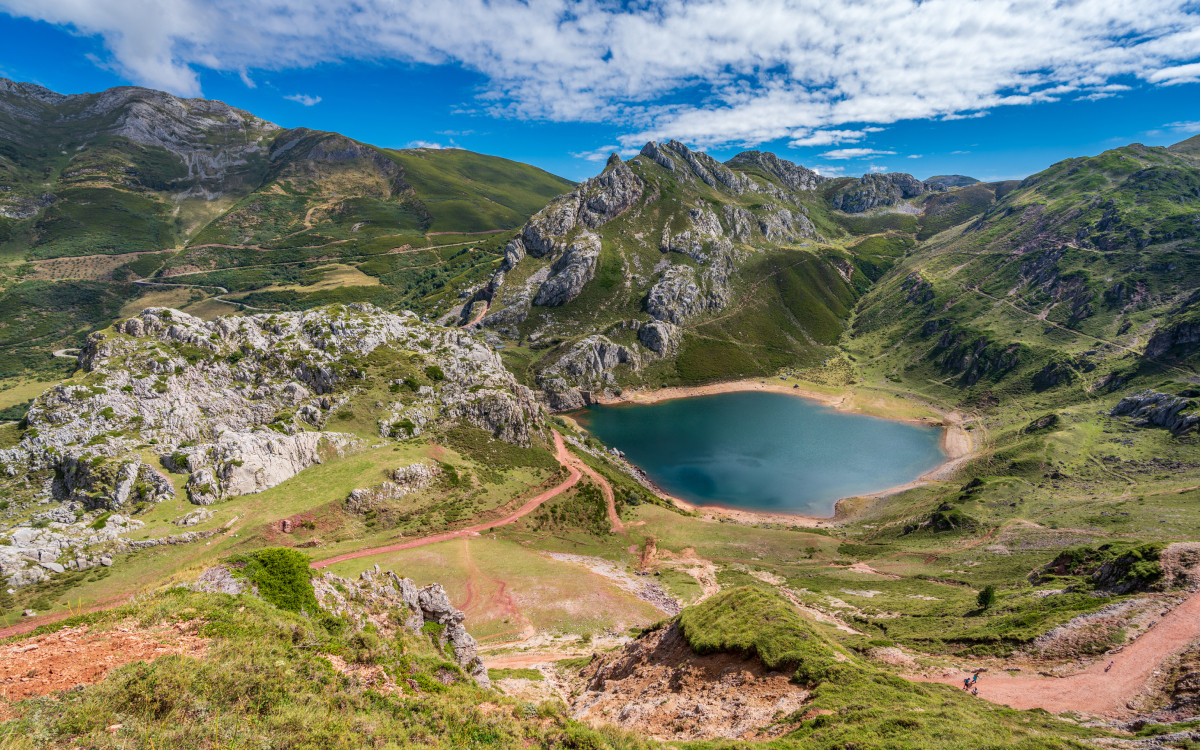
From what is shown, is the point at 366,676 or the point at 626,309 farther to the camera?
the point at 626,309

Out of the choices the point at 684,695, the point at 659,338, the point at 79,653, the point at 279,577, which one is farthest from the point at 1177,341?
the point at 79,653

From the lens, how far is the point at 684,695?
858 inches

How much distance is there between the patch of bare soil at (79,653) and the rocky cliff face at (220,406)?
31595 millimetres

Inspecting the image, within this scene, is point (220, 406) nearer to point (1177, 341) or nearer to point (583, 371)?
point (583, 371)

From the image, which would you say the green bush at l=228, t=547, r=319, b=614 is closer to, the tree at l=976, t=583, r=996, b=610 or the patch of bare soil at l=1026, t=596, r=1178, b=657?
the patch of bare soil at l=1026, t=596, r=1178, b=657

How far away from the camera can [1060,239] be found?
163 m

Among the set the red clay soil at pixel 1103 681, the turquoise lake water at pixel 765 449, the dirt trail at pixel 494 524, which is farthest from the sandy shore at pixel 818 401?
the red clay soil at pixel 1103 681

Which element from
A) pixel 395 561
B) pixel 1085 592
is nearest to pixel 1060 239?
pixel 1085 592

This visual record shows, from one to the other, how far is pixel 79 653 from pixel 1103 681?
40.8m

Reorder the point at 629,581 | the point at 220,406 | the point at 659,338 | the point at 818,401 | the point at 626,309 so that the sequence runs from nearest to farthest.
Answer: the point at 629,581, the point at 220,406, the point at 818,401, the point at 659,338, the point at 626,309

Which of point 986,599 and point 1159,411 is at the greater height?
point 1159,411

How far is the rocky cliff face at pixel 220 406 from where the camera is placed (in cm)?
3928

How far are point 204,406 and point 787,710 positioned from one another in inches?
2534

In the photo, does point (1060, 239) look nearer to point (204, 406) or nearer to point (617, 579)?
point (617, 579)
